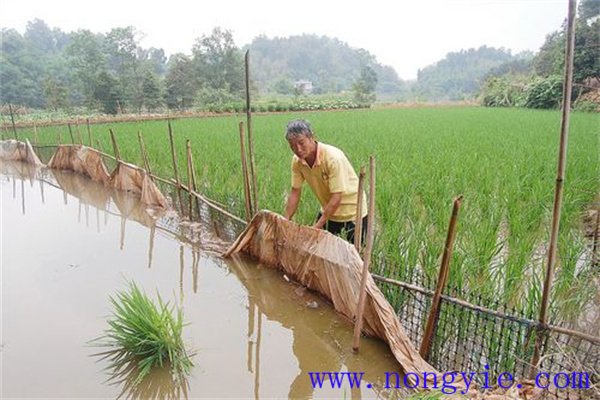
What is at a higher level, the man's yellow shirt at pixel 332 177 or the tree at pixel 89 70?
the tree at pixel 89 70

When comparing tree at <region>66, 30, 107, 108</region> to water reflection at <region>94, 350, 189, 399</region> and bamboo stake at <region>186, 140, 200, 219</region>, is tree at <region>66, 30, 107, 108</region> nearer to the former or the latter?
bamboo stake at <region>186, 140, 200, 219</region>

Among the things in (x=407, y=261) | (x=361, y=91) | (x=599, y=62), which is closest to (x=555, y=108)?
(x=599, y=62)

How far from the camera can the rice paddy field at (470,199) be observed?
2.66 meters

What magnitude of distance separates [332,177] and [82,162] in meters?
7.00

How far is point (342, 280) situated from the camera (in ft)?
9.44

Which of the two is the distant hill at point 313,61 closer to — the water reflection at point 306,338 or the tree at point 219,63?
the tree at point 219,63

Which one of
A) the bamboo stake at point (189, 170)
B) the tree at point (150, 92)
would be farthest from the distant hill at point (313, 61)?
the bamboo stake at point (189, 170)

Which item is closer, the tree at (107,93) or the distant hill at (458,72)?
the tree at (107,93)

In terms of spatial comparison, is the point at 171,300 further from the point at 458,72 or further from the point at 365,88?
the point at 458,72

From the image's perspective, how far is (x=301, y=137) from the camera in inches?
112

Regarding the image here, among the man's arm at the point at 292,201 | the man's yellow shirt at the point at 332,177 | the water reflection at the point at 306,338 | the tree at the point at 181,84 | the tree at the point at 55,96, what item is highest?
the tree at the point at 181,84

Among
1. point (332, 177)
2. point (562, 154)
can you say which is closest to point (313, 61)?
point (332, 177)

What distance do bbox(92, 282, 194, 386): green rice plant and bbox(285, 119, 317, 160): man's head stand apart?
128 centimetres

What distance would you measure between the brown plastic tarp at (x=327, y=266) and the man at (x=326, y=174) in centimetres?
25
